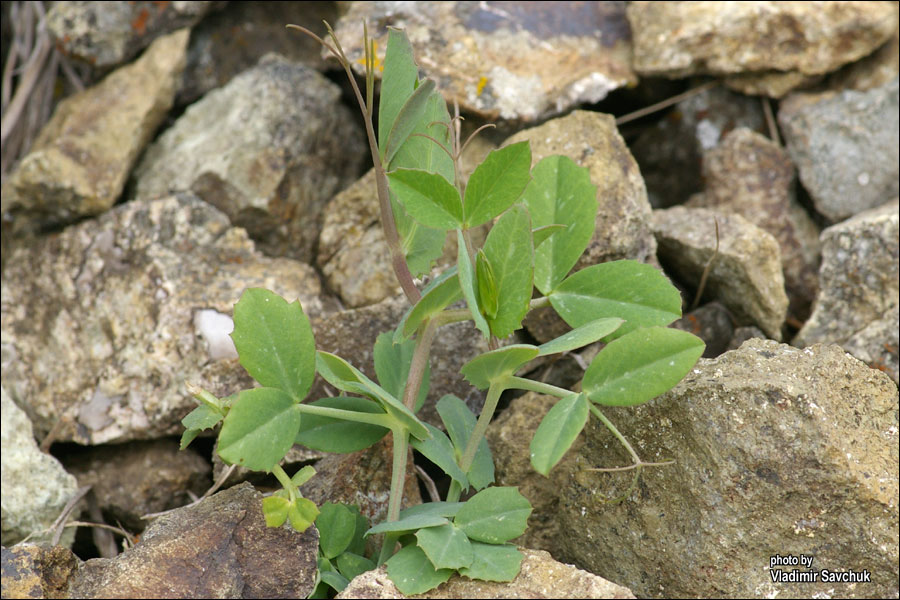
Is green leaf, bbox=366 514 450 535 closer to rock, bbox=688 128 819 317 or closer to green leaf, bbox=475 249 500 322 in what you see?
green leaf, bbox=475 249 500 322

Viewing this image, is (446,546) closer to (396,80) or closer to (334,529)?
(334,529)

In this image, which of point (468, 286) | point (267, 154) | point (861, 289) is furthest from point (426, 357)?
point (861, 289)

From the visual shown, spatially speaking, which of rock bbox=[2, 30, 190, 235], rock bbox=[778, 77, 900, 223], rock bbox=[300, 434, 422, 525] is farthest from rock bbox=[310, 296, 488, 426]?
rock bbox=[778, 77, 900, 223]

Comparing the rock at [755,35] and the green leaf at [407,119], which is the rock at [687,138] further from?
the green leaf at [407,119]

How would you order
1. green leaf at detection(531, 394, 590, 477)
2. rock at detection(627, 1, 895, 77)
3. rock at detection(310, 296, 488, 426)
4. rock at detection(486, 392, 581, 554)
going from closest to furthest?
green leaf at detection(531, 394, 590, 477)
rock at detection(486, 392, 581, 554)
rock at detection(310, 296, 488, 426)
rock at detection(627, 1, 895, 77)

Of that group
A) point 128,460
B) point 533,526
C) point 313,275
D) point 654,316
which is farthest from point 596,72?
point 128,460

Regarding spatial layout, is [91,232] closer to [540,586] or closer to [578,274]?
[578,274]

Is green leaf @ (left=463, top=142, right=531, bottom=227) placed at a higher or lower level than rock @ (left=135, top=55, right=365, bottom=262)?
higher
